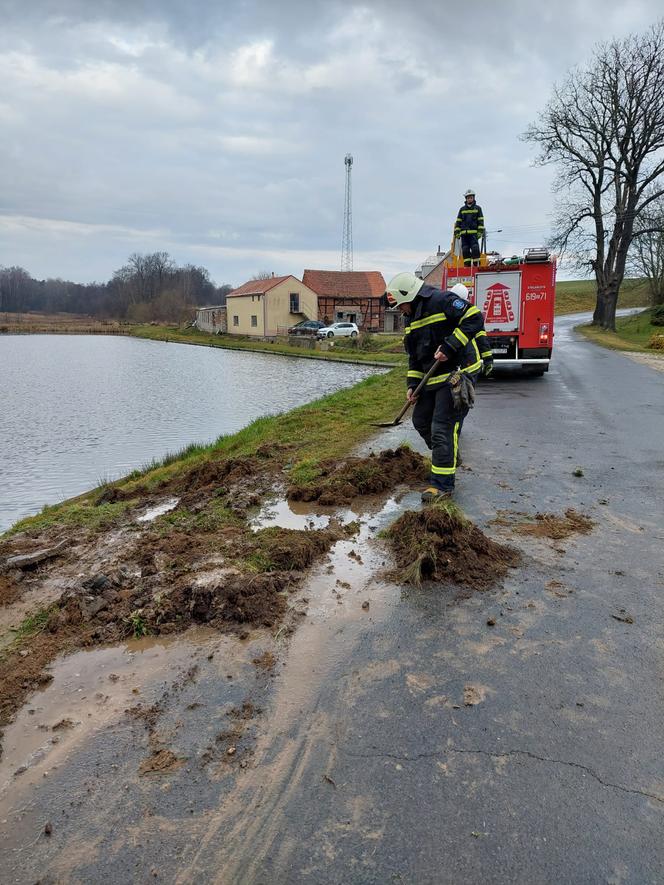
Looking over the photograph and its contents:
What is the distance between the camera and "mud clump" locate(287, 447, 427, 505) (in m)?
6.16

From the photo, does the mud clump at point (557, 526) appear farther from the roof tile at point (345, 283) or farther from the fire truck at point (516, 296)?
the roof tile at point (345, 283)

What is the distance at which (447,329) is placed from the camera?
19.2 ft

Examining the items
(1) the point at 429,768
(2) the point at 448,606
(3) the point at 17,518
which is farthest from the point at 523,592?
(3) the point at 17,518

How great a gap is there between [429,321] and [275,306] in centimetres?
5179

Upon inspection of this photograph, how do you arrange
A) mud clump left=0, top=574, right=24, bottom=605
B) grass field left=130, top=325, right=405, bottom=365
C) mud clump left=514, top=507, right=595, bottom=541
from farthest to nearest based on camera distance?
grass field left=130, top=325, right=405, bottom=365
mud clump left=514, top=507, right=595, bottom=541
mud clump left=0, top=574, right=24, bottom=605

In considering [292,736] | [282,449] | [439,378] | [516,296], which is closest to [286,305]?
[516,296]

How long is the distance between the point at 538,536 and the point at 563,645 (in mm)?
1646

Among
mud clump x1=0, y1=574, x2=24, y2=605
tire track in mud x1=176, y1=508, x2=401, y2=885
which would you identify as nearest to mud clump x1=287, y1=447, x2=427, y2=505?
tire track in mud x1=176, y1=508, x2=401, y2=885

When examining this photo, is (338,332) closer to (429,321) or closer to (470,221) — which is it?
(470,221)

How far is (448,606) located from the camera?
3771 mm

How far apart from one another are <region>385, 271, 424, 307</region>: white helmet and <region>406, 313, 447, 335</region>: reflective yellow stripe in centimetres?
26

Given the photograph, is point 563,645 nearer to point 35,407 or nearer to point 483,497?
point 483,497

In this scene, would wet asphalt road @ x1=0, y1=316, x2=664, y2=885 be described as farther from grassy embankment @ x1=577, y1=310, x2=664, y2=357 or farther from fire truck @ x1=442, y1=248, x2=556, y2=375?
grassy embankment @ x1=577, y1=310, x2=664, y2=357

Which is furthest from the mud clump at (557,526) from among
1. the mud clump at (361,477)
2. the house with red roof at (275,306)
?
the house with red roof at (275,306)
